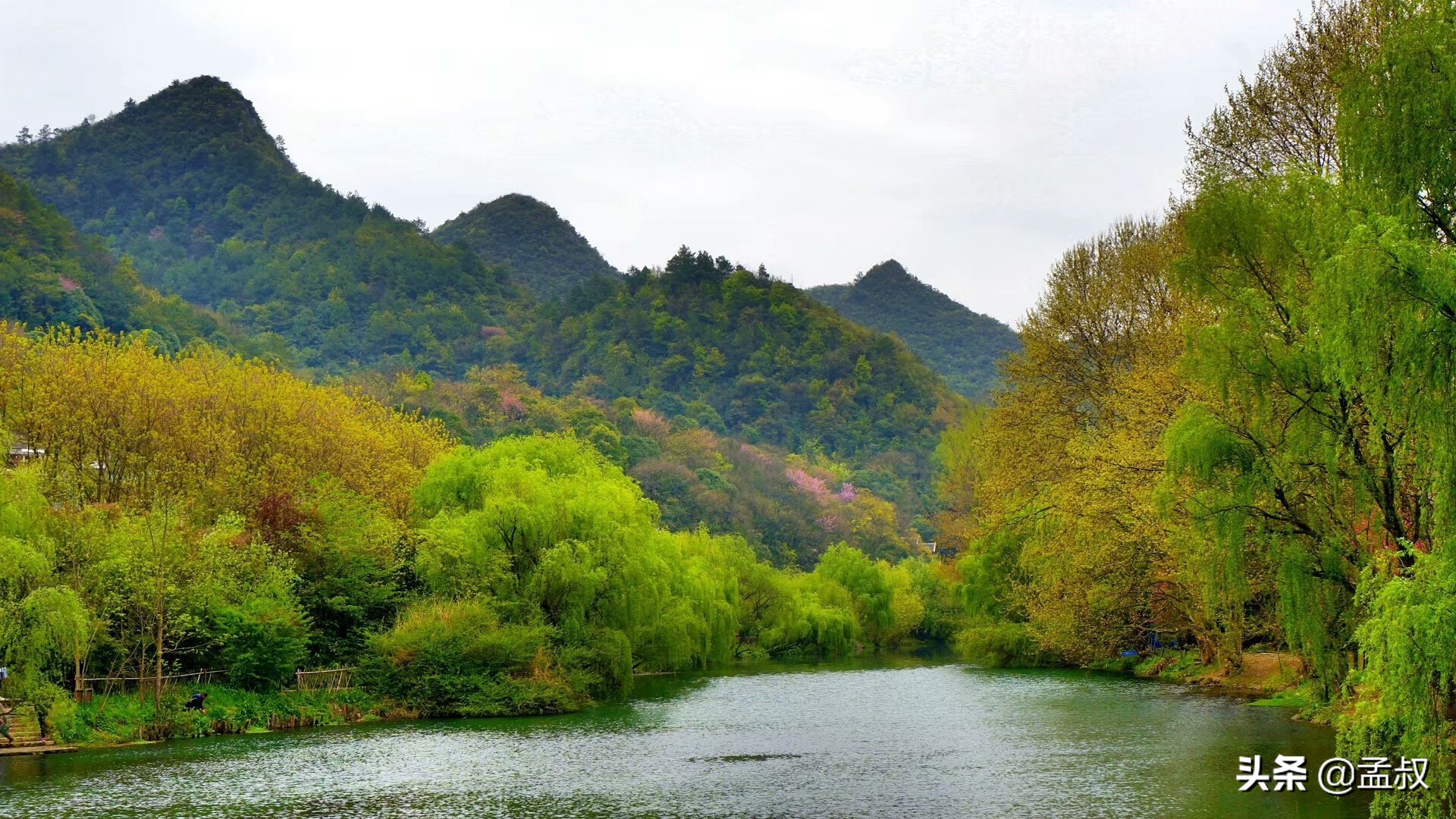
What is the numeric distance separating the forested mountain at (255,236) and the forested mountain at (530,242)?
24.9 m

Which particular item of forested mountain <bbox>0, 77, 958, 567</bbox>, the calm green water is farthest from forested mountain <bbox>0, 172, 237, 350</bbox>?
the calm green water

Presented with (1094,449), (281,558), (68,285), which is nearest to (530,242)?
(68,285)

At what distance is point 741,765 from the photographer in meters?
25.8

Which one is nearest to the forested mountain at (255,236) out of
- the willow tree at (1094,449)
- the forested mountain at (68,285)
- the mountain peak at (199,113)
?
the mountain peak at (199,113)

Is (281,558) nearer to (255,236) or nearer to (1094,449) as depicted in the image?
(1094,449)

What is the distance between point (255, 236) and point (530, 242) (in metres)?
51.1

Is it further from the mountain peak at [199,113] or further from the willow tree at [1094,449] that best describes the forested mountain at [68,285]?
the mountain peak at [199,113]

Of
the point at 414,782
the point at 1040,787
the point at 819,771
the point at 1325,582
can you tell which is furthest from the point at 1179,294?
the point at 414,782

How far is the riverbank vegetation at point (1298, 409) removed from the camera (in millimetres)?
13539

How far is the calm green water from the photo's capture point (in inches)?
822

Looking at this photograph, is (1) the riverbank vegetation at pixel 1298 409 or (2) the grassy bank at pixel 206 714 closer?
(1) the riverbank vegetation at pixel 1298 409

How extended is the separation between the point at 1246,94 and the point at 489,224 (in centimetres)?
16949

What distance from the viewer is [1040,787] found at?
2205cm

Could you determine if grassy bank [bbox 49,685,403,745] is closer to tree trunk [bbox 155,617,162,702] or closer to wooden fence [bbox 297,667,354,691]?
tree trunk [bbox 155,617,162,702]
